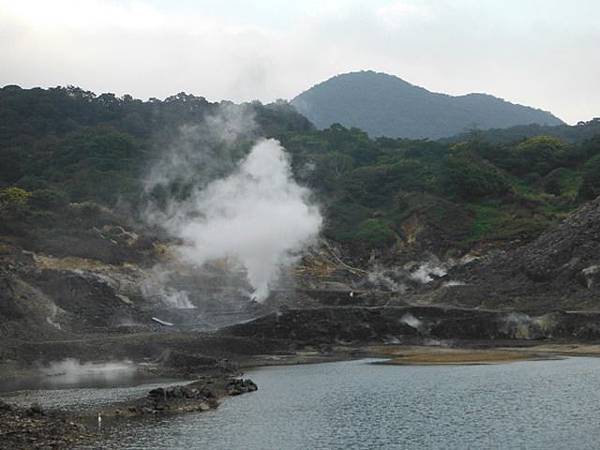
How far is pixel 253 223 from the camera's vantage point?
91125 millimetres

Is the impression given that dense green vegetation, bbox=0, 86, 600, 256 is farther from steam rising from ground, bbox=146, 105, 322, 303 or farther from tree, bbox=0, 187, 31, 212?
steam rising from ground, bbox=146, 105, 322, 303

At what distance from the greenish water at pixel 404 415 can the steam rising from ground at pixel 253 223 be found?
40.7m

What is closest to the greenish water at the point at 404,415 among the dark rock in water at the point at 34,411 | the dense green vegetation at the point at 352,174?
the dark rock in water at the point at 34,411

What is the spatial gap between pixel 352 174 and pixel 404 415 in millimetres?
104250

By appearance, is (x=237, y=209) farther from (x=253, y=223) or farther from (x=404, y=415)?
(x=404, y=415)

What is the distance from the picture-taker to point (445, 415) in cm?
3444

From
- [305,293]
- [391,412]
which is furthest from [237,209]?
[391,412]

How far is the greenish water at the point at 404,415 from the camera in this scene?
2989 cm

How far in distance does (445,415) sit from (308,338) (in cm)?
3248

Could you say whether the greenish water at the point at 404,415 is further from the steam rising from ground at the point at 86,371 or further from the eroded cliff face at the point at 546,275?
the eroded cliff face at the point at 546,275

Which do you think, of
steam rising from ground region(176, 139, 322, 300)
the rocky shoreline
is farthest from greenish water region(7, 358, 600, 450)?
steam rising from ground region(176, 139, 322, 300)

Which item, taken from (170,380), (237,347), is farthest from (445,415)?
(237,347)

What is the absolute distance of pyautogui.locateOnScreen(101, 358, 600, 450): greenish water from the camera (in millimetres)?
29891

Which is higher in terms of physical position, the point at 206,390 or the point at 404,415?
the point at 206,390
